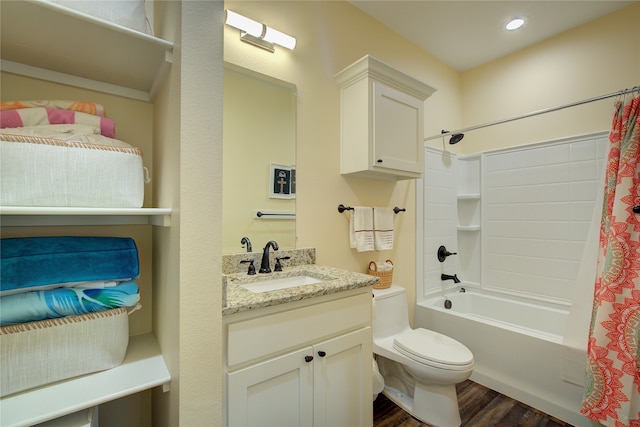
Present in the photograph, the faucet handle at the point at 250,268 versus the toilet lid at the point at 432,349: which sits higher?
the faucet handle at the point at 250,268

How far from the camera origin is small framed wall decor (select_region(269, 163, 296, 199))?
5.53ft

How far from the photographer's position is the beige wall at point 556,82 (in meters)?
2.12

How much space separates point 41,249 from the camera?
80 centimetres

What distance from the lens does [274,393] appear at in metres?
1.12

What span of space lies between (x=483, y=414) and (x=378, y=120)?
78.8 inches

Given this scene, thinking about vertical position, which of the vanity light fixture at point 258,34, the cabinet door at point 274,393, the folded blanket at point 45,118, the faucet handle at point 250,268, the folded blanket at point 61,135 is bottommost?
the cabinet door at point 274,393

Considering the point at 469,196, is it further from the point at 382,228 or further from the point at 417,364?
the point at 417,364

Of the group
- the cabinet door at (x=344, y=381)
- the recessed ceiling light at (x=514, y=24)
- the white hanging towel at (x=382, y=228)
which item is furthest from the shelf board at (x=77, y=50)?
the recessed ceiling light at (x=514, y=24)

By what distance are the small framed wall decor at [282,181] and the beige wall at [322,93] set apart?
0.06 metres

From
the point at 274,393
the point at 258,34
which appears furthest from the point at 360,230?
the point at 258,34

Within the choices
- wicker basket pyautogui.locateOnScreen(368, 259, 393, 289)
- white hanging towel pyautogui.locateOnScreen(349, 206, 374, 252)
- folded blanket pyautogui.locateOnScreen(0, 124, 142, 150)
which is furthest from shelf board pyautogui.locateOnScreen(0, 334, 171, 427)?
wicker basket pyautogui.locateOnScreen(368, 259, 393, 289)

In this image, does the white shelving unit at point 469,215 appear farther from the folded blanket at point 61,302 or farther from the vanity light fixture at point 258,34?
the folded blanket at point 61,302

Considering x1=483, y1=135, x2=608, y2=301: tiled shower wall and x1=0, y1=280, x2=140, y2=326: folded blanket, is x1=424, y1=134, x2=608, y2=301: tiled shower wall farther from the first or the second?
x1=0, y1=280, x2=140, y2=326: folded blanket

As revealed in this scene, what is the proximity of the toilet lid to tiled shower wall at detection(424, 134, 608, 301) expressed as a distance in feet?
2.51
